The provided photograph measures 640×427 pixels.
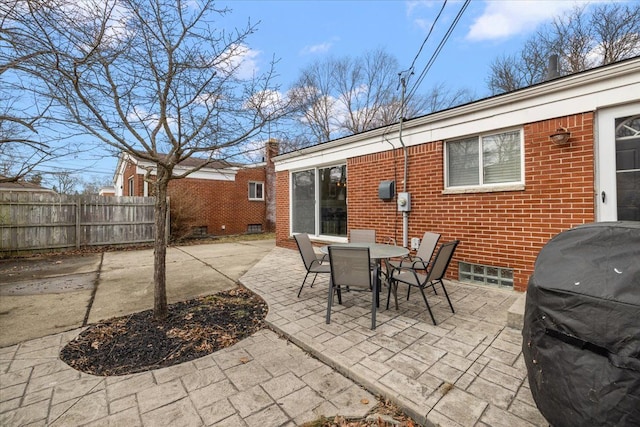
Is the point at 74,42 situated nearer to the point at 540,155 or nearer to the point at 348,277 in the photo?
the point at 348,277

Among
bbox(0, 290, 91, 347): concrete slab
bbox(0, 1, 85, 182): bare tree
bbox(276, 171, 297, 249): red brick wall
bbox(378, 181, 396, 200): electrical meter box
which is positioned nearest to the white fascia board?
bbox(378, 181, 396, 200): electrical meter box

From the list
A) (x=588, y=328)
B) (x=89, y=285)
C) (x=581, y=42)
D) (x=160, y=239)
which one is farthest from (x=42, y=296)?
(x=581, y=42)

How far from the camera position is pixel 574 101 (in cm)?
378

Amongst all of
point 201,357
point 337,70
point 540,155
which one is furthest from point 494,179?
point 337,70

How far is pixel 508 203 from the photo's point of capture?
173 inches

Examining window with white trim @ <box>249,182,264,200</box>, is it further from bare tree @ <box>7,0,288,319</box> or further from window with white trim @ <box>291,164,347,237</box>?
bare tree @ <box>7,0,288,319</box>

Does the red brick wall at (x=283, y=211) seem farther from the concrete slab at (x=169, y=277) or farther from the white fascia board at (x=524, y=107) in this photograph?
the white fascia board at (x=524, y=107)

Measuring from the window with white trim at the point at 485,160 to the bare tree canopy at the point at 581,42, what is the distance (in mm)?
7617

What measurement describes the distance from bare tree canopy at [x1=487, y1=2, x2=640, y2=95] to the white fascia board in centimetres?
759

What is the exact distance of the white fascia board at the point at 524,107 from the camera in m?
Answer: 3.47

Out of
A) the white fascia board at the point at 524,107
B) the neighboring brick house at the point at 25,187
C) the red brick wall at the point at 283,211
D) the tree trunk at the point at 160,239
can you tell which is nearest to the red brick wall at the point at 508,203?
the white fascia board at the point at 524,107

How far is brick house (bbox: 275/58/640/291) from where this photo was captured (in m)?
3.57

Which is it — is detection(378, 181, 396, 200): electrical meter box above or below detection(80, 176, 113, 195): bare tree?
below

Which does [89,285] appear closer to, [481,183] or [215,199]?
[481,183]
